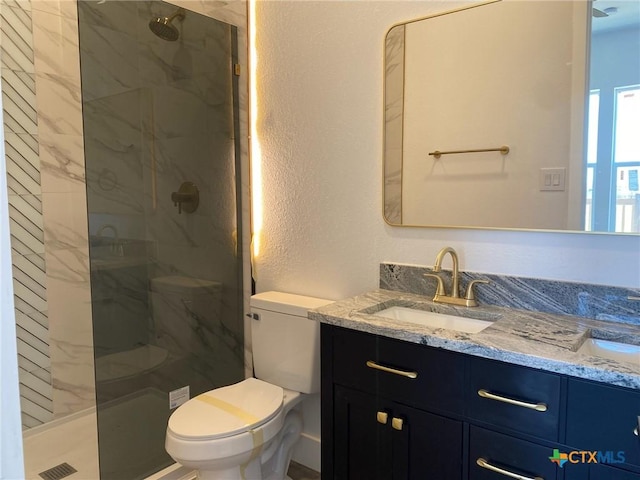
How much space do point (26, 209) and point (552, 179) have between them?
2.38 m

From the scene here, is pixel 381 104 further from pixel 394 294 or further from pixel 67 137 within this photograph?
pixel 67 137

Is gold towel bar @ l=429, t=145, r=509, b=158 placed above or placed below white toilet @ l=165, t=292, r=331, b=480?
above

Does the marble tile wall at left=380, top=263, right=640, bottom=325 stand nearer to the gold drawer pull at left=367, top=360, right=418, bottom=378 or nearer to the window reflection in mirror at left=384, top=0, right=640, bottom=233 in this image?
the window reflection in mirror at left=384, top=0, right=640, bottom=233

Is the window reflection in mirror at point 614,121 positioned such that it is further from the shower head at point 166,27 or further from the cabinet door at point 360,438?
the shower head at point 166,27

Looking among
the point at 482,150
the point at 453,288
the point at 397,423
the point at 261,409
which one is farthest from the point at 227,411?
the point at 482,150

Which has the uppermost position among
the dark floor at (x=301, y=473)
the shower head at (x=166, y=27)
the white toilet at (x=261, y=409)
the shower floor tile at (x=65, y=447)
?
the shower head at (x=166, y=27)

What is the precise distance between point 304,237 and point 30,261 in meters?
1.42

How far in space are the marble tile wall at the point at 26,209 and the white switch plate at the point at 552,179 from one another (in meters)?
2.32

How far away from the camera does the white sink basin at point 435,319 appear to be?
156 centimetres

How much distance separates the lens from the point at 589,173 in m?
1.42

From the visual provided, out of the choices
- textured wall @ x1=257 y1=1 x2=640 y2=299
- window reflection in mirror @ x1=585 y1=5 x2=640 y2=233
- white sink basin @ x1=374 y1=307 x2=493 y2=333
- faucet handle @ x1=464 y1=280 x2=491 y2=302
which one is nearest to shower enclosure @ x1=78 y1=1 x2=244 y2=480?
textured wall @ x1=257 y1=1 x2=640 y2=299

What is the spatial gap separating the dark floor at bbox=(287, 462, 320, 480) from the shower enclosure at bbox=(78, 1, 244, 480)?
0.54 m

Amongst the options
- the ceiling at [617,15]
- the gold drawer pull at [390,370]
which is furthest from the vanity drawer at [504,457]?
the ceiling at [617,15]

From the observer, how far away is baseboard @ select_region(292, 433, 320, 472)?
7.15 ft
